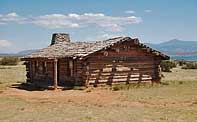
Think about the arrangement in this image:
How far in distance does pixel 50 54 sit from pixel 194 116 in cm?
1849

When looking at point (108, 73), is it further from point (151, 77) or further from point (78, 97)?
point (78, 97)

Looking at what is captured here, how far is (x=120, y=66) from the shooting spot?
97.6 ft

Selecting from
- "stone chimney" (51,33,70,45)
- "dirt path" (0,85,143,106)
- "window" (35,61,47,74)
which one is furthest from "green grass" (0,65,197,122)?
"stone chimney" (51,33,70,45)

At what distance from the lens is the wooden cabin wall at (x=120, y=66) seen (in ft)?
93.2

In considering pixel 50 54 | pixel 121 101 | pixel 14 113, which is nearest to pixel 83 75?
pixel 50 54

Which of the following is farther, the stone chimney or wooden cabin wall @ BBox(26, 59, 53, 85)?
the stone chimney

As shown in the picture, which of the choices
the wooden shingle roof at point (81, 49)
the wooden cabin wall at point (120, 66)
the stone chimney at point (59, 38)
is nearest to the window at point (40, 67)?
the wooden shingle roof at point (81, 49)

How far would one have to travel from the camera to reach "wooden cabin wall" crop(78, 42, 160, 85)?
28394mm

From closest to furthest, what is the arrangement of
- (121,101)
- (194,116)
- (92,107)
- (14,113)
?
(194,116)
(14,113)
(92,107)
(121,101)

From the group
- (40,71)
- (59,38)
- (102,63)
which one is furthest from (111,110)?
(59,38)

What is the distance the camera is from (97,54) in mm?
Result: 28469

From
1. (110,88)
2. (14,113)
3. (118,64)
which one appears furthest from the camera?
(118,64)

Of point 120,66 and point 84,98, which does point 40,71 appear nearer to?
point 120,66

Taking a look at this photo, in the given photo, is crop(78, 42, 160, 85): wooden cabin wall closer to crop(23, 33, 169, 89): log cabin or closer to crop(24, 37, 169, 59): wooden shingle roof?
crop(23, 33, 169, 89): log cabin
